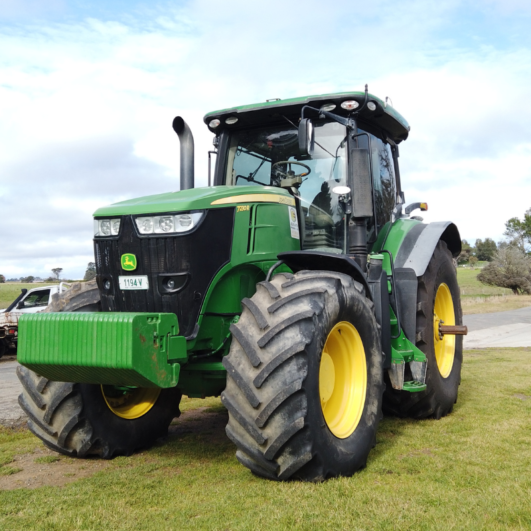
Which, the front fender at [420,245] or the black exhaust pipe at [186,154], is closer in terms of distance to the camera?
the black exhaust pipe at [186,154]

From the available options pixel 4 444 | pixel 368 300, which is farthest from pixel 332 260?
pixel 4 444

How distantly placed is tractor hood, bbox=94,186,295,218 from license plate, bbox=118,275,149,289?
1.44 feet

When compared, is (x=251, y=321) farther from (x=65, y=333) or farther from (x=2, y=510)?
(x=2, y=510)

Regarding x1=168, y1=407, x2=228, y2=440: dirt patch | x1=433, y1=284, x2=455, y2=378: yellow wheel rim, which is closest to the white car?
x1=168, y1=407, x2=228, y2=440: dirt patch

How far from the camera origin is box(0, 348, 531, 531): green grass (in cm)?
304

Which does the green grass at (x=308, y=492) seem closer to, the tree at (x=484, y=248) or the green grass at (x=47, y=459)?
the green grass at (x=47, y=459)

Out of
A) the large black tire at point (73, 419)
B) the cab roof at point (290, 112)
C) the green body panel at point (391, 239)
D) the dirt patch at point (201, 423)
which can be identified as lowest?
the dirt patch at point (201, 423)

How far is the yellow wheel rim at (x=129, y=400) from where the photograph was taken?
15.1 ft

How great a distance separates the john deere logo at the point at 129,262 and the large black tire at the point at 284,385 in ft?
2.81

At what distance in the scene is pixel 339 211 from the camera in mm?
5070

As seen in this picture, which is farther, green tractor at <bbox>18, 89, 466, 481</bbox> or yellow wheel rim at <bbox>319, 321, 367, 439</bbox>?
yellow wheel rim at <bbox>319, 321, 367, 439</bbox>

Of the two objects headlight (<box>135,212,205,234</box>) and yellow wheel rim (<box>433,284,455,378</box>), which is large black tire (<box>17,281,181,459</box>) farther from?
yellow wheel rim (<box>433,284,455,378</box>)

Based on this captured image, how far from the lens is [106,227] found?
4.16m

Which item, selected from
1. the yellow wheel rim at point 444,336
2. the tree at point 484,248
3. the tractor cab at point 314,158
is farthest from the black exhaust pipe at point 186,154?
the tree at point 484,248
